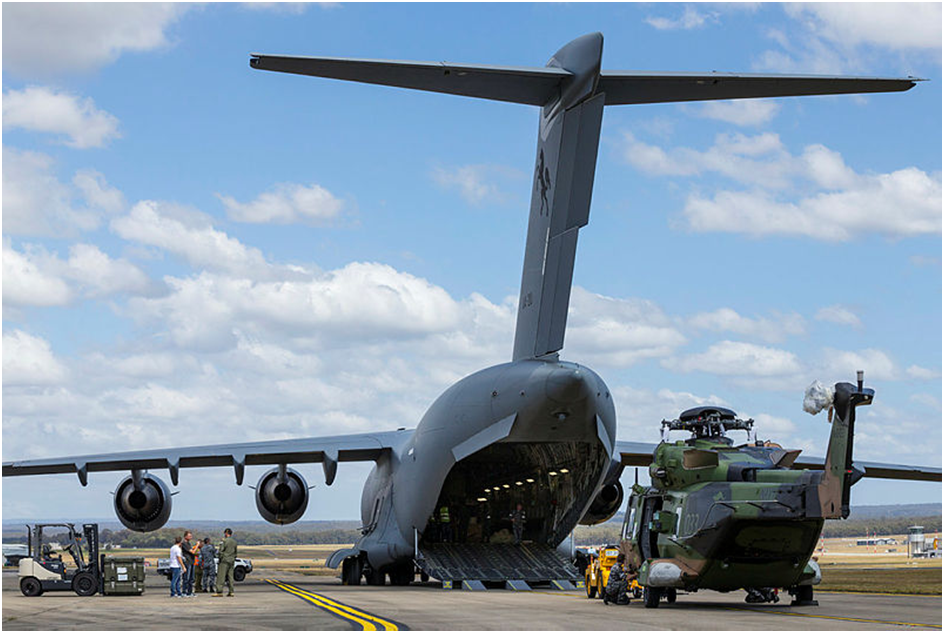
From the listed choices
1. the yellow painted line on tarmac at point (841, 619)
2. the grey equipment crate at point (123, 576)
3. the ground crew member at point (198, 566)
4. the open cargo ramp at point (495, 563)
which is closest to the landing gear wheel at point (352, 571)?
the open cargo ramp at point (495, 563)

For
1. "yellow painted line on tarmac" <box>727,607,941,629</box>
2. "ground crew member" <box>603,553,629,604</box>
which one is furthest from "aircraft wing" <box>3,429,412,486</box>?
"yellow painted line on tarmac" <box>727,607,941,629</box>

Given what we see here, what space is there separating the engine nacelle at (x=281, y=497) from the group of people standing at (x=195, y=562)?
591 centimetres

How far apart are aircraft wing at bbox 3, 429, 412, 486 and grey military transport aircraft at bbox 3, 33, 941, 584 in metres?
0.05

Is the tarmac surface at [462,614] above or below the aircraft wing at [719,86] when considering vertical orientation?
below

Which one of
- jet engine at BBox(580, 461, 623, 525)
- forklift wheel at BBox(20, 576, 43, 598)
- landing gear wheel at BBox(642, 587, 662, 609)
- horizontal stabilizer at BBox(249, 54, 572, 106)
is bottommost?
forklift wheel at BBox(20, 576, 43, 598)

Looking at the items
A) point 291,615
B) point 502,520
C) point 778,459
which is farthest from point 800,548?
point 502,520

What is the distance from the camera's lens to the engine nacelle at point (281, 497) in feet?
90.0

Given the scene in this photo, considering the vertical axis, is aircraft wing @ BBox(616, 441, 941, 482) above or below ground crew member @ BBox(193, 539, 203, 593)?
above

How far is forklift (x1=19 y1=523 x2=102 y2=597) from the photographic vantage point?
20906mm

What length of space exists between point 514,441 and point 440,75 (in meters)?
6.74

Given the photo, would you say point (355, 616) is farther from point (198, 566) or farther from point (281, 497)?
point (281, 497)

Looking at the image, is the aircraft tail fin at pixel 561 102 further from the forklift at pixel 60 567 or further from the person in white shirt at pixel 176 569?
the forklift at pixel 60 567

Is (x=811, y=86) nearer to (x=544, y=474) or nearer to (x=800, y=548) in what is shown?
(x=800, y=548)

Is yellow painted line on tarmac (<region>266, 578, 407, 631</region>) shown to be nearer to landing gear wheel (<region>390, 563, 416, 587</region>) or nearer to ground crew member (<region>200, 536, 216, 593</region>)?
ground crew member (<region>200, 536, 216, 593</region>)
